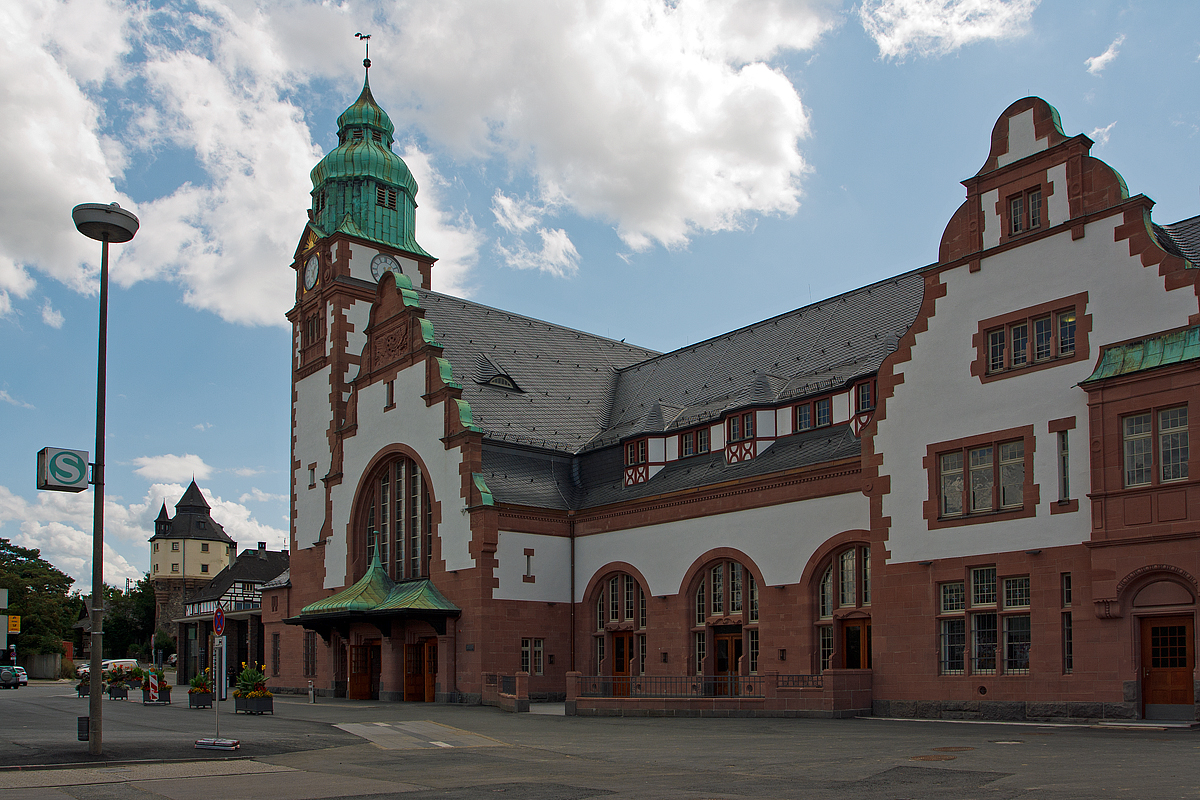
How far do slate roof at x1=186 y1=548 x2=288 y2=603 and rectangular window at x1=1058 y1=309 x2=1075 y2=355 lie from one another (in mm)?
77110

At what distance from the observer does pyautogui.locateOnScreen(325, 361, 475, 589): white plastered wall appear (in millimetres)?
40688

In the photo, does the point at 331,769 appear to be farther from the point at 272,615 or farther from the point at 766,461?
the point at 272,615

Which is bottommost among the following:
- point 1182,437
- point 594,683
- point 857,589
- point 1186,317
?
point 594,683

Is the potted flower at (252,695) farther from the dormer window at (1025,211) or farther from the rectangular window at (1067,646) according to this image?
the dormer window at (1025,211)

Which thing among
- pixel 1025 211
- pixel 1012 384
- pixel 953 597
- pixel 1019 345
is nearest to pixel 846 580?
pixel 953 597

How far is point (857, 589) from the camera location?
31703mm

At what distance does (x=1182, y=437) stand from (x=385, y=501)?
30.4m

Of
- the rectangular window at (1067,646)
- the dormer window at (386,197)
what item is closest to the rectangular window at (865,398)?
the rectangular window at (1067,646)

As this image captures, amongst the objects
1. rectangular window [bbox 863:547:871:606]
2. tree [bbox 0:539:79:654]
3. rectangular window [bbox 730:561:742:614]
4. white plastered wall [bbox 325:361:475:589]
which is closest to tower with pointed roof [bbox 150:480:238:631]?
tree [bbox 0:539:79:654]

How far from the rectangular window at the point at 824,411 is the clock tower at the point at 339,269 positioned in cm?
2368

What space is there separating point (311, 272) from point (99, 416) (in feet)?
129

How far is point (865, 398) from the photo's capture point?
33875 mm

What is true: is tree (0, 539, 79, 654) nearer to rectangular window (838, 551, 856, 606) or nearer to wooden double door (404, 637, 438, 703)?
wooden double door (404, 637, 438, 703)

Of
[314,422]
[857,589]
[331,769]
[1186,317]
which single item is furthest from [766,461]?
[314,422]
